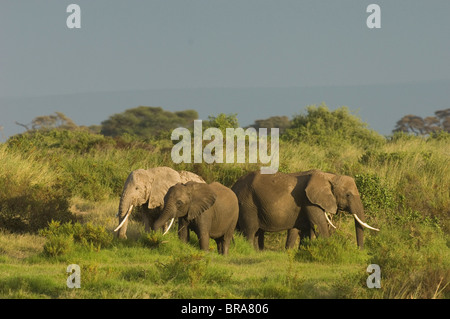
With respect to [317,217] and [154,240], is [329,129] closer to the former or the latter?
[317,217]

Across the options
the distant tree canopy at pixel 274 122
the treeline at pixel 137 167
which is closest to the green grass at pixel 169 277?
the treeline at pixel 137 167

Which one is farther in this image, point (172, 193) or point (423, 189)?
point (423, 189)

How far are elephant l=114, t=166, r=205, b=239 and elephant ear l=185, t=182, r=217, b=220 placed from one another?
5.26 feet

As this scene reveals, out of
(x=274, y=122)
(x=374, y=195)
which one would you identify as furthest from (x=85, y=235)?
(x=274, y=122)

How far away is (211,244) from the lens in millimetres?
14516

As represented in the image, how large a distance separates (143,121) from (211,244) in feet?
192

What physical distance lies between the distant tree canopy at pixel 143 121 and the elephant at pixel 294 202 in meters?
54.1

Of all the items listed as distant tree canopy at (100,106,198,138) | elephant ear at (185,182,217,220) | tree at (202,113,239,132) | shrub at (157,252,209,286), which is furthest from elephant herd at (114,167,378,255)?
distant tree canopy at (100,106,198,138)

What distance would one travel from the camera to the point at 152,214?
15477mm

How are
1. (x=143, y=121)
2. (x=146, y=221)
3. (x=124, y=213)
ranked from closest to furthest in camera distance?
(x=124, y=213) < (x=146, y=221) < (x=143, y=121)
